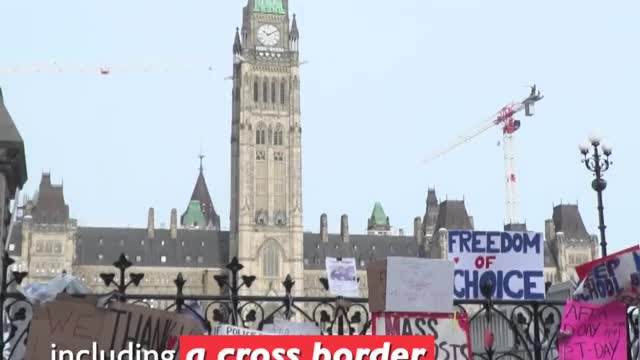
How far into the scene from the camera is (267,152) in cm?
9688

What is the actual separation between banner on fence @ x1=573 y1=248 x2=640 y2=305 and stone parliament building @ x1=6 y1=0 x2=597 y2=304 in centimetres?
8310

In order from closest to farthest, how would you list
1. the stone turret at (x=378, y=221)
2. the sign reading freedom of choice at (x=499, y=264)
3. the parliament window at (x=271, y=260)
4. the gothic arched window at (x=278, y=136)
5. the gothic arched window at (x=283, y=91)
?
the sign reading freedom of choice at (x=499, y=264) → the parliament window at (x=271, y=260) → the gothic arched window at (x=278, y=136) → the gothic arched window at (x=283, y=91) → the stone turret at (x=378, y=221)

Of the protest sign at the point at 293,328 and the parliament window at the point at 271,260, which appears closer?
the protest sign at the point at 293,328

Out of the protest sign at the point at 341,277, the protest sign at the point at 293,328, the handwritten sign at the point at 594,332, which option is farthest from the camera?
the protest sign at the point at 341,277

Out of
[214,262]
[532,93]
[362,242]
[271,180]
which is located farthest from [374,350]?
[532,93]

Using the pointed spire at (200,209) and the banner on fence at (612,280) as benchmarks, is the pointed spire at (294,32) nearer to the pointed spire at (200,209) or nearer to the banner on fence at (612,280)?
the pointed spire at (200,209)

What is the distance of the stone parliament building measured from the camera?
93.6 metres

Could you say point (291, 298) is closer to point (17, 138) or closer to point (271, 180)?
point (17, 138)

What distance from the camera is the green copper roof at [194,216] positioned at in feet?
405

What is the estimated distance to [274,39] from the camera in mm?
100562

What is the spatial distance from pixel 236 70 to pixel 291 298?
3700 inches

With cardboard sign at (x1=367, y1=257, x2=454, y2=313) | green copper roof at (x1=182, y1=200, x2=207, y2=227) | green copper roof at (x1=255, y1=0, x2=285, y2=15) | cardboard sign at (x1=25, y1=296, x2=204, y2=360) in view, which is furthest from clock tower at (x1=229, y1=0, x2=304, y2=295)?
cardboard sign at (x1=25, y1=296, x2=204, y2=360)

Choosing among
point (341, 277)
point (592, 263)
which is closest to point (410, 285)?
point (592, 263)

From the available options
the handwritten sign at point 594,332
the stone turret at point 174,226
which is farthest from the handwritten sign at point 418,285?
the stone turret at point 174,226
